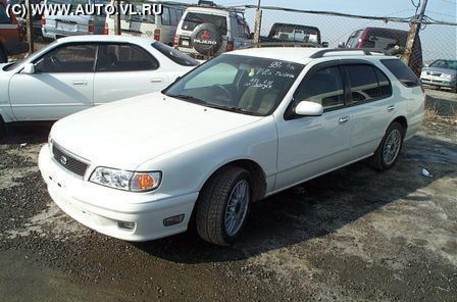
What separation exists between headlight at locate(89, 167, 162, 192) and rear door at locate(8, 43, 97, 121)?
3.41 m

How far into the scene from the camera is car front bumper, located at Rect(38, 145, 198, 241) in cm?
320

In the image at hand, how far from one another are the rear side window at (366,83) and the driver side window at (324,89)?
26cm

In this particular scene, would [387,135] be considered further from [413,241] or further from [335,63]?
[413,241]

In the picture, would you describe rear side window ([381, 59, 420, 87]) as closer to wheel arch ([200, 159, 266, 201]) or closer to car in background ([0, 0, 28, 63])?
wheel arch ([200, 159, 266, 201])

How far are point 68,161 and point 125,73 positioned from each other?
3.19 metres

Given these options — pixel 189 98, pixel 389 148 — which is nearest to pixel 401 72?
pixel 389 148

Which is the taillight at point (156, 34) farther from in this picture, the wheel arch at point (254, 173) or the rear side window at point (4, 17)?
the wheel arch at point (254, 173)

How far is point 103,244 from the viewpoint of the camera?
3779 millimetres

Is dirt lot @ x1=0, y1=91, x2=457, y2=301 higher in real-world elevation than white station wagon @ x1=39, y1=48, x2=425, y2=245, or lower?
lower

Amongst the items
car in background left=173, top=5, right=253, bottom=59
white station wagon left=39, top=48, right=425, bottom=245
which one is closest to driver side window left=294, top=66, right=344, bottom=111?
white station wagon left=39, top=48, right=425, bottom=245

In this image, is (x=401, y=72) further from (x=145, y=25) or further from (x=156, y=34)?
(x=145, y=25)

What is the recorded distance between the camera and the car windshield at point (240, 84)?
4242mm

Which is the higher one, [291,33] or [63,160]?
[291,33]

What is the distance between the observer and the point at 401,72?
6.12 metres
